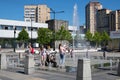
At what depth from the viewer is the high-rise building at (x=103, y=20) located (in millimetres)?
160238

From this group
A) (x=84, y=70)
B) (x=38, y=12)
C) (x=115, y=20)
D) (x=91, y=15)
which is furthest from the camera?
(x=38, y=12)

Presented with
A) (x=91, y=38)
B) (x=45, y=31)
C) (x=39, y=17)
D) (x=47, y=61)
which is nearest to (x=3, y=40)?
(x=45, y=31)

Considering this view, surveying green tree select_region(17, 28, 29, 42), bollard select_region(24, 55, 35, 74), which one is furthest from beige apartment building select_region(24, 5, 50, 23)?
bollard select_region(24, 55, 35, 74)

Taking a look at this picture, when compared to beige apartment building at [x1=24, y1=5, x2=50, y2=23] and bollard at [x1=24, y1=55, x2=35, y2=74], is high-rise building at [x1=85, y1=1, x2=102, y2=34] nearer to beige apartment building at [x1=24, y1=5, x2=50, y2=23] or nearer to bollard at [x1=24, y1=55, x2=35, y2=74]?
beige apartment building at [x1=24, y1=5, x2=50, y2=23]

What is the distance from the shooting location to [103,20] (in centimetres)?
16550

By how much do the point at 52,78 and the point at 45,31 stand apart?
237ft

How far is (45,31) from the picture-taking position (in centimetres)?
8731

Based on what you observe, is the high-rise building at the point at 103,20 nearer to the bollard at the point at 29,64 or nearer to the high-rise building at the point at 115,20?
the high-rise building at the point at 115,20

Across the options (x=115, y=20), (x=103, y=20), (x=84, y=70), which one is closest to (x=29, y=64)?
(x=84, y=70)

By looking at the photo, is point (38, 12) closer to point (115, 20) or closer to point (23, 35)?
point (115, 20)

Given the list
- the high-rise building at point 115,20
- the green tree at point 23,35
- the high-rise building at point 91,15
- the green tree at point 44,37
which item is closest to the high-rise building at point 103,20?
the high-rise building at point 91,15

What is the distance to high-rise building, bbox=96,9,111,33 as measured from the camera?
160238 mm

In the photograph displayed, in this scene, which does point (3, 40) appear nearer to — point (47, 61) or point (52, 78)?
point (47, 61)

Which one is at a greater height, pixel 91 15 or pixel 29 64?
pixel 91 15
